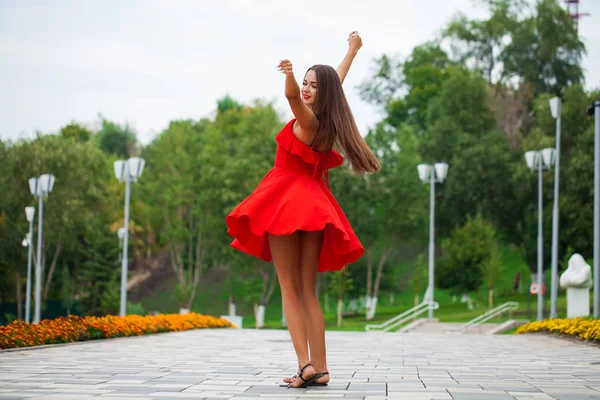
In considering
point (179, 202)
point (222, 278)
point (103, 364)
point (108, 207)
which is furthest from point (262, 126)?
point (103, 364)

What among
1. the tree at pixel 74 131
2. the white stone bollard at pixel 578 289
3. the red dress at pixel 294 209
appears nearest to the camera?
the red dress at pixel 294 209

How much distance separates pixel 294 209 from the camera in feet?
16.7

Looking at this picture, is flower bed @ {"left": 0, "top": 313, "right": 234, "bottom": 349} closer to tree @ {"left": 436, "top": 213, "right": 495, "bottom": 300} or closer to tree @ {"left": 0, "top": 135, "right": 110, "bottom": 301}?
tree @ {"left": 436, "top": 213, "right": 495, "bottom": 300}

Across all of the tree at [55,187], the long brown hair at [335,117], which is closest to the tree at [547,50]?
the tree at [55,187]

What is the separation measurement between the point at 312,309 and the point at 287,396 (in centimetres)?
79

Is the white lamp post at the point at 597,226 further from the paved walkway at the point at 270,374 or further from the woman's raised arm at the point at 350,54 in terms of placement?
the woman's raised arm at the point at 350,54

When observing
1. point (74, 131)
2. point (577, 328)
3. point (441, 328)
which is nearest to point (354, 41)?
point (577, 328)

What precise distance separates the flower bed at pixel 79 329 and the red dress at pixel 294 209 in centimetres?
450

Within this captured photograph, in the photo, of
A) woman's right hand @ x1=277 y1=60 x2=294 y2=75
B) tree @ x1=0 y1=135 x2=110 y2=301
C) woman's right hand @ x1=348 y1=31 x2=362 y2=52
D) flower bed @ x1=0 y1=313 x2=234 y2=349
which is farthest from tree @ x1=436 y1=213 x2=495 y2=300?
woman's right hand @ x1=277 y1=60 x2=294 y2=75

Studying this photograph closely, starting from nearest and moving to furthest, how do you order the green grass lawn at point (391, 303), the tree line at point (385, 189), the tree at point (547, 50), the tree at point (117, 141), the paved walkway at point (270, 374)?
the paved walkway at point (270, 374) → the green grass lawn at point (391, 303) → the tree line at point (385, 189) → the tree at point (547, 50) → the tree at point (117, 141)

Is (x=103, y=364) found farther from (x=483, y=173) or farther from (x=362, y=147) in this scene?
(x=483, y=173)

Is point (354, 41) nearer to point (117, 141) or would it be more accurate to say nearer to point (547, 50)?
point (547, 50)

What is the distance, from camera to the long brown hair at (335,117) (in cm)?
527

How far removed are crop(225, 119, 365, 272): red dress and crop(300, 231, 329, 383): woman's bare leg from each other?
0.26 feet
